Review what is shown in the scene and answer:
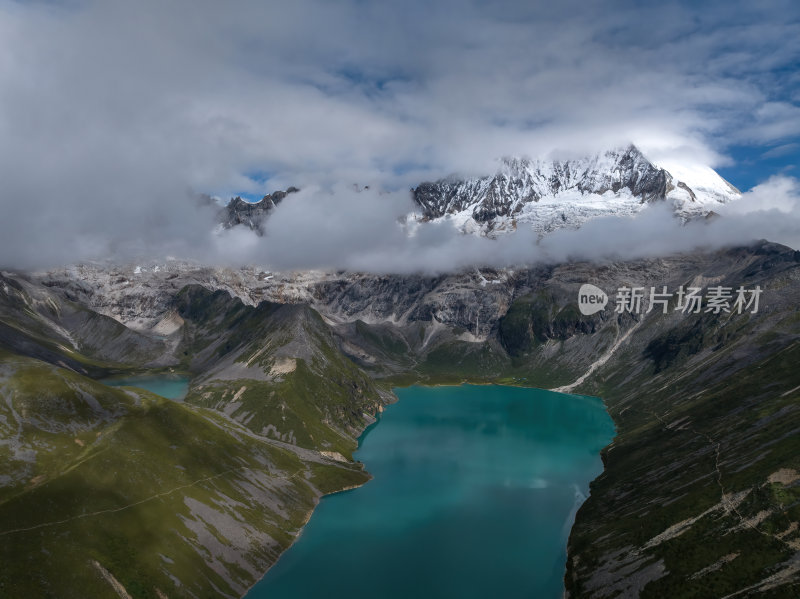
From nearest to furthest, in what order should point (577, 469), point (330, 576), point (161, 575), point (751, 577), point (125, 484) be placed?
point (751, 577) → point (161, 575) → point (330, 576) → point (125, 484) → point (577, 469)

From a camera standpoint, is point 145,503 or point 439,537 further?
point 439,537

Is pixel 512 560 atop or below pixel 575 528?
below

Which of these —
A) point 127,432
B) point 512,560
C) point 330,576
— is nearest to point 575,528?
point 512,560

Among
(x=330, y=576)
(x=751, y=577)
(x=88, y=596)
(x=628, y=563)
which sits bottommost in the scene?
(x=88, y=596)

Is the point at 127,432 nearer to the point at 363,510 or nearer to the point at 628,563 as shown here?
the point at 363,510

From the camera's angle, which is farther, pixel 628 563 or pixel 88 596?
pixel 628 563

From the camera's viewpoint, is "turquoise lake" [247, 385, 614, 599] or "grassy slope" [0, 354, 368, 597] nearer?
"grassy slope" [0, 354, 368, 597]

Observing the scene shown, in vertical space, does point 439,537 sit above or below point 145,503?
above

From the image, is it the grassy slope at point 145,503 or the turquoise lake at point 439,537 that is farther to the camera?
the turquoise lake at point 439,537

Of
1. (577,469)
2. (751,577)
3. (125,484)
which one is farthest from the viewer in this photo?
(577,469)
